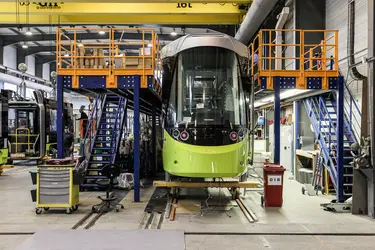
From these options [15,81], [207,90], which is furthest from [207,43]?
[15,81]

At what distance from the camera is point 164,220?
6.62 m

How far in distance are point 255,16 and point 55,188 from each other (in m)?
8.35

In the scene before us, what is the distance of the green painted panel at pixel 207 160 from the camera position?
6.59m

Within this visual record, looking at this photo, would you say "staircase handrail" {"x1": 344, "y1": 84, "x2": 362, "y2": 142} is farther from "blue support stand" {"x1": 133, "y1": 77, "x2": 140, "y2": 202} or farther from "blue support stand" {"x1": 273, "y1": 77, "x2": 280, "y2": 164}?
"blue support stand" {"x1": 133, "y1": 77, "x2": 140, "y2": 202}

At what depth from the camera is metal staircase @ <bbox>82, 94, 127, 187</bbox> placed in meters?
9.90

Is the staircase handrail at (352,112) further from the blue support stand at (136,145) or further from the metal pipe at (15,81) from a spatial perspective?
the metal pipe at (15,81)

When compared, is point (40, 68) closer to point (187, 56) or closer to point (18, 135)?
point (18, 135)

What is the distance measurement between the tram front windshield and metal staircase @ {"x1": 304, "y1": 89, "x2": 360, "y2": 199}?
126 inches

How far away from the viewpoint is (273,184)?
301 inches

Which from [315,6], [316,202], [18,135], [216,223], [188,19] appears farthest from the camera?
[18,135]

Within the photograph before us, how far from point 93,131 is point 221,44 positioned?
6484 millimetres

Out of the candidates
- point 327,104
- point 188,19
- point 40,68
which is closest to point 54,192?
point 327,104

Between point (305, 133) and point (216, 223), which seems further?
point (305, 133)

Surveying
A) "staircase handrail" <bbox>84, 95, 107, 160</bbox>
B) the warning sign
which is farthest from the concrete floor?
"staircase handrail" <bbox>84, 95, 107, 160</bbox>
